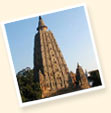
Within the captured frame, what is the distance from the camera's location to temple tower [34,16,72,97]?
23.9ft

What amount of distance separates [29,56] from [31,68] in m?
0.26

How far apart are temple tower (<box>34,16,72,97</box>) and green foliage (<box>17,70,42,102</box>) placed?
11cm

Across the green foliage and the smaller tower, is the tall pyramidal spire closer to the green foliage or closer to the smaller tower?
the green foliage

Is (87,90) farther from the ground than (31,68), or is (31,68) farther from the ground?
(31,68)

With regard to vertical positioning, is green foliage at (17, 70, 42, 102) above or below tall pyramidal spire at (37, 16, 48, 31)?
below

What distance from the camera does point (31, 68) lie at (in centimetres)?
723

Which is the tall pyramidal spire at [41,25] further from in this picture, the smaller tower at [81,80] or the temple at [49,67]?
the smaller tower at [81,80]

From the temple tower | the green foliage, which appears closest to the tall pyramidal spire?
the temple tower

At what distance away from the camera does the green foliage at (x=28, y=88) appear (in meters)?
7.23

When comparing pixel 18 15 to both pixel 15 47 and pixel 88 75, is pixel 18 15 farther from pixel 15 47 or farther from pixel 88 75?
pixel 88 75

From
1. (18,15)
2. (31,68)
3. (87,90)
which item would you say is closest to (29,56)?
(31,68)

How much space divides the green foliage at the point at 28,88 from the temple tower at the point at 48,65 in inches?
4.3

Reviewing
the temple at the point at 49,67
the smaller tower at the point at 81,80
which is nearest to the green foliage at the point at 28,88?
the temple at the point at 49,67

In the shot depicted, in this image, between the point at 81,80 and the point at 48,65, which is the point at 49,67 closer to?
the point at 48,65
